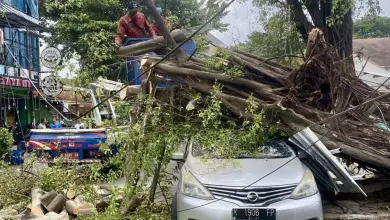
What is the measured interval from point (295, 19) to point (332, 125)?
6.20 metres

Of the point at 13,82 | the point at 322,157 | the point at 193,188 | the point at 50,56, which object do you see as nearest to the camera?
the point at 193,188

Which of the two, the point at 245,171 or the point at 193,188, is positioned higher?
the point at 245,171

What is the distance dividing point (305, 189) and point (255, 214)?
77 centimetres

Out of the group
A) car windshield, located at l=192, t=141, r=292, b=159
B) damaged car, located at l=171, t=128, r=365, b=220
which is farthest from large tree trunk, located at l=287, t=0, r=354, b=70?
damaged car, located at l=171, t=128, r=365, b=220

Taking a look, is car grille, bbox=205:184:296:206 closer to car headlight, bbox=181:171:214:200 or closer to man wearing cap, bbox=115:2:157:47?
car headlight, bbox=181:171:214:200

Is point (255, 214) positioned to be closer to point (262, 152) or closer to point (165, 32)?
point (262, 152)

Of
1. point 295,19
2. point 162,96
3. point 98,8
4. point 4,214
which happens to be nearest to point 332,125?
point 162,96

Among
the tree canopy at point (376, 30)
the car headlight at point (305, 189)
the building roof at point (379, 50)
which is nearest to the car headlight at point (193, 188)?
the car headlight at point (305, 189)

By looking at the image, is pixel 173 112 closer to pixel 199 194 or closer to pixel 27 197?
pixel 199 194

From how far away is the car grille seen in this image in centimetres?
539

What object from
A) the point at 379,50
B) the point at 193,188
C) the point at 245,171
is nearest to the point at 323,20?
the point at 245,171

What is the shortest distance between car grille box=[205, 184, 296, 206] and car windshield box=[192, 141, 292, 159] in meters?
0.64

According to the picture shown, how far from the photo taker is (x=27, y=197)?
7.50 meters

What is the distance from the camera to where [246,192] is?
17.8 ft
